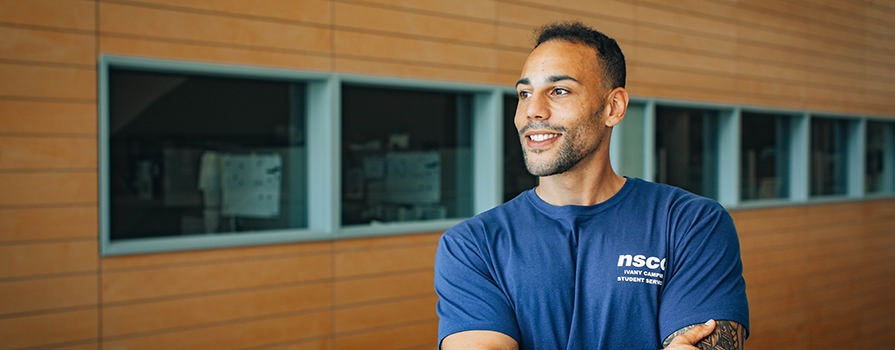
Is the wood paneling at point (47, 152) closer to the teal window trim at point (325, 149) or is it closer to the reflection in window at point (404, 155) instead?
the teal window trim at point (325, 149)

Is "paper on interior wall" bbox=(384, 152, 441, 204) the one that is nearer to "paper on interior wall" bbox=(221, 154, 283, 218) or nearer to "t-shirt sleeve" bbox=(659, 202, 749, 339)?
"paper on interior wall" bbox=(221, 154, 283, 218)

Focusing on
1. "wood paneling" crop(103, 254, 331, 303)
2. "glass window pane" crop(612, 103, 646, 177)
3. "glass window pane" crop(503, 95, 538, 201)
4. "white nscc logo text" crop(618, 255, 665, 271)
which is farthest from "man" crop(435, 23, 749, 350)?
"glass window pane" crop(612, 103, 646, 177)

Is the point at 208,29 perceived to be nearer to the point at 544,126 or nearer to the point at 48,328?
the point at 48,328

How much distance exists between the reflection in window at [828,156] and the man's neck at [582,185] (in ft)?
21.0

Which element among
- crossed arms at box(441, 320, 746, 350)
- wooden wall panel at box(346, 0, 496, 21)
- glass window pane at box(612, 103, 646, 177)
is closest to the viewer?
crossed arms at box(441, 320, 746, 350)

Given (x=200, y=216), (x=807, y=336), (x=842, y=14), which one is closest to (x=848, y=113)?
(x=842, y=14)

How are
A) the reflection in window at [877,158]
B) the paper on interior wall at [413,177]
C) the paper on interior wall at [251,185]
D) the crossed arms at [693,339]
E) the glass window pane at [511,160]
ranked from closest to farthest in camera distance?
the crossed arms at [693,339], the paper on interior wall at [251,185], the paper on interior wall at [413,177], the glass window pane at [511,160], the reflection in window at [877,158]

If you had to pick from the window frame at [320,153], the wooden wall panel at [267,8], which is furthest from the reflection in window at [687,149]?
the wooden wall panel at [267,8]

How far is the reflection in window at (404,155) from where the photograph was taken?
13.9 ft

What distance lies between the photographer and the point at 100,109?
3232mm

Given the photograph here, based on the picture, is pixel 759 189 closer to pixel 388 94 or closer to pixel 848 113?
pixel 848 113

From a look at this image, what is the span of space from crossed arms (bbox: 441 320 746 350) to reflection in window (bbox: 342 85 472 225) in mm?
2594

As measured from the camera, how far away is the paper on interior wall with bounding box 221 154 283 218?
3836mm

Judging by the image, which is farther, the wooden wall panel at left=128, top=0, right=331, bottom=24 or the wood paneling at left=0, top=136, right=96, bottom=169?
the wooden wall panel at left=128, top=0, right=331, bottom=24
